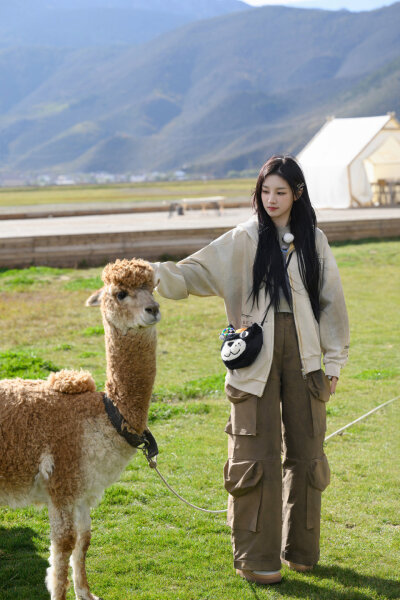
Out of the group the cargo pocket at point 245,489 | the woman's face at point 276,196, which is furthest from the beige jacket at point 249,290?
the cargo pocket at point 245,489

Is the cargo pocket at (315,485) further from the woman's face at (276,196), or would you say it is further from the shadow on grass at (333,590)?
the woman's face at (276,196)

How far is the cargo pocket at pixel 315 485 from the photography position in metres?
3.85

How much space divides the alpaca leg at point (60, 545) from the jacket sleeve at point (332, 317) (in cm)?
151

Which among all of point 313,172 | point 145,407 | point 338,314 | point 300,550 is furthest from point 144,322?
point 313,172

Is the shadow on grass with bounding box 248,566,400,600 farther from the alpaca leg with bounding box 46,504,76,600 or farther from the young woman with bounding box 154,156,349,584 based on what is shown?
the alpaca leg with bounding box 46,504,76,600

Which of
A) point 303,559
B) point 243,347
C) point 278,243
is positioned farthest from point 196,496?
point 278,243

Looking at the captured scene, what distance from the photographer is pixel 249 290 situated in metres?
3.85

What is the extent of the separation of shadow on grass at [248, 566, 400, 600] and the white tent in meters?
21.8

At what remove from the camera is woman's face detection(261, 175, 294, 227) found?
147 inches

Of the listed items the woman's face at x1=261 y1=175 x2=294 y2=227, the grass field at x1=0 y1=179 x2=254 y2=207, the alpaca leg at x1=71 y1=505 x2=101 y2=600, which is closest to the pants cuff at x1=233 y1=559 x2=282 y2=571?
the alpaca leg at x1=71 y1=505 x2=101 y2=600

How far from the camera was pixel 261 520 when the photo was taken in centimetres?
378

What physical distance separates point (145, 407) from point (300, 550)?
1.26m

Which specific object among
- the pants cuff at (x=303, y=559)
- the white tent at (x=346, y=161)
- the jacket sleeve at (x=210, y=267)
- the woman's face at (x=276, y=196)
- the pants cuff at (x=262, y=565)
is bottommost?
the pants cuff at (x=303, y=559)

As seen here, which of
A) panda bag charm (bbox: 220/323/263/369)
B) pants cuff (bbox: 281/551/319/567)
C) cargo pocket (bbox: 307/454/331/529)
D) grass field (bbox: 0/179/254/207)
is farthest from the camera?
grass field (bbox: 0/179/254/207)
